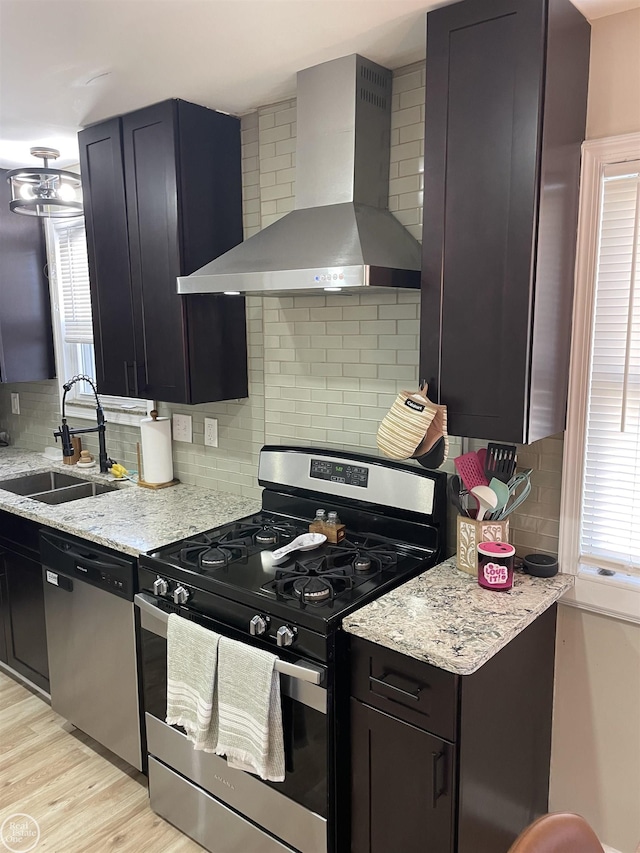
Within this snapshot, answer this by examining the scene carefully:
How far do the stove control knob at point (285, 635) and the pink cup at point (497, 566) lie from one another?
557 millimetres

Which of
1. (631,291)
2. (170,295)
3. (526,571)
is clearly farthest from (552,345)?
(170,295)

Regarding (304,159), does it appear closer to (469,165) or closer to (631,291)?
(469,165)

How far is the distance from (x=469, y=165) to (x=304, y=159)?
0.66 meters

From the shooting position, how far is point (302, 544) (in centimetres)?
208

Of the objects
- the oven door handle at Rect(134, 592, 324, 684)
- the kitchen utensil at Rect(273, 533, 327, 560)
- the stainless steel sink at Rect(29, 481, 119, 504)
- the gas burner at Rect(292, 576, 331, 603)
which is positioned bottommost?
the oven door handle at Rect(134, 592, 324, 684)

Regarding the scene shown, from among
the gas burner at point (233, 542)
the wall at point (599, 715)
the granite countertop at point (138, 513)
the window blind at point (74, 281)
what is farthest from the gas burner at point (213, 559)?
the window blind at point (74, 281)

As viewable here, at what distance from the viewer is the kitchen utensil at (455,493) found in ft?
6.25

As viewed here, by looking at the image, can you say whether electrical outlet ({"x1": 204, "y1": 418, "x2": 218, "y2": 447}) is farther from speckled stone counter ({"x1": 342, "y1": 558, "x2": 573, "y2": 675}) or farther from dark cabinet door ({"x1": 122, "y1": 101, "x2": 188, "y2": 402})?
speckled stone counter ({"x1": 342, "y1": 558, "x2": 573, "y2": 675})

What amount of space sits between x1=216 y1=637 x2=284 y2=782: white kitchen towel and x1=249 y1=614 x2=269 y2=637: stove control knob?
0.15ft

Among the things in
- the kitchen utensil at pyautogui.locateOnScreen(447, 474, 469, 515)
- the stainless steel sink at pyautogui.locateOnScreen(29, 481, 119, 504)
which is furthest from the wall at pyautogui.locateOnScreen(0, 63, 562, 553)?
the stainless steel sink at pyautogui.locateOnScreen(29, 481, 119, 504)

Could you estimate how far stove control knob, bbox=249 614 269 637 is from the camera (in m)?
1.75

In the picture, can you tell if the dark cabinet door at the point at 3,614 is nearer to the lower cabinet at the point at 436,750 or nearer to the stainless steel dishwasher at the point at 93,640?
the stainless steel dishwasher at the point at 93,640

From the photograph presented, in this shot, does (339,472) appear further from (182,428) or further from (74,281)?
(74,281)

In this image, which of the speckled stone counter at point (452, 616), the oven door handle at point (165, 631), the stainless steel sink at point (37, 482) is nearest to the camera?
the speckled stone counter at point (452, 616)
